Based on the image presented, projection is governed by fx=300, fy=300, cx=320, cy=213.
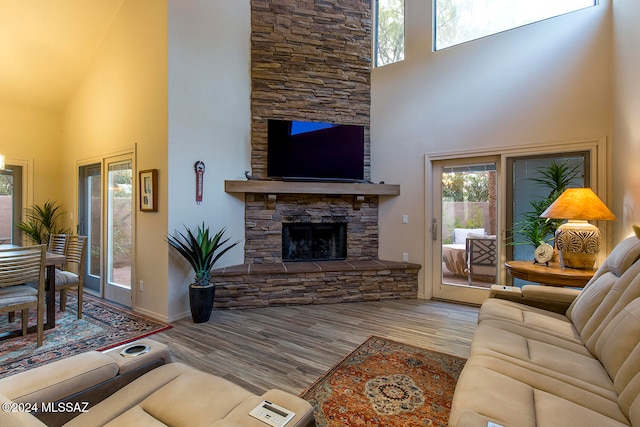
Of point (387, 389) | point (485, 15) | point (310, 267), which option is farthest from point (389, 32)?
point (387, 389)

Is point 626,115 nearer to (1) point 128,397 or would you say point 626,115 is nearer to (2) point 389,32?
(2) point 389,32

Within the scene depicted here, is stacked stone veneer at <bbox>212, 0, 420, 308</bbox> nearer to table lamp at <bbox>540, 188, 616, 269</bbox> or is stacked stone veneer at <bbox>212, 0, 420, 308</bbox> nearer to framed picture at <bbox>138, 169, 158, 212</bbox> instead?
framed picture at <bbox>138, 169, 158, 212</bbox>

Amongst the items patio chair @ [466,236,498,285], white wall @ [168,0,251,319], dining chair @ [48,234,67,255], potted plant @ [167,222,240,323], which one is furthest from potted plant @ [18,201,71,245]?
patio chair @ [466,236,498,285]

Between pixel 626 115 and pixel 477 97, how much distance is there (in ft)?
4.76

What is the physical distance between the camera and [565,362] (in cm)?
150

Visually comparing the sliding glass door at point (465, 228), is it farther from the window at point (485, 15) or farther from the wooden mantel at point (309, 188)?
the window at point (485, 15)

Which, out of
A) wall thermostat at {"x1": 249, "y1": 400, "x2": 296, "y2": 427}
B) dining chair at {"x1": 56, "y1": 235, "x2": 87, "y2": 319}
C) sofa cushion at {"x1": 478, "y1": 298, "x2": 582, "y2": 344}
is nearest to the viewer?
wall thermostat at {"x1": 249, "y1": 400, "x2": 296, "y2": 427}

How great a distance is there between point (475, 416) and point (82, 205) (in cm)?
565

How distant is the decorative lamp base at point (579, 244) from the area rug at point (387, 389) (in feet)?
4.69

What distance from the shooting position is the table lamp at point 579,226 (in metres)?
2.58

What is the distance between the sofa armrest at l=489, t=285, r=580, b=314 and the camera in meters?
2.29

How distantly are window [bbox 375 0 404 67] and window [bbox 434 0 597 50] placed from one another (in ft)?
1.67

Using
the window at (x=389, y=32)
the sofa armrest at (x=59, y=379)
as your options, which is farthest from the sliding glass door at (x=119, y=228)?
the window at (x=389, y=32)

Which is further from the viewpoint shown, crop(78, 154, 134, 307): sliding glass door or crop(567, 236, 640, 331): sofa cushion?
crop(78, 154, 134, 307): sliding glass door
